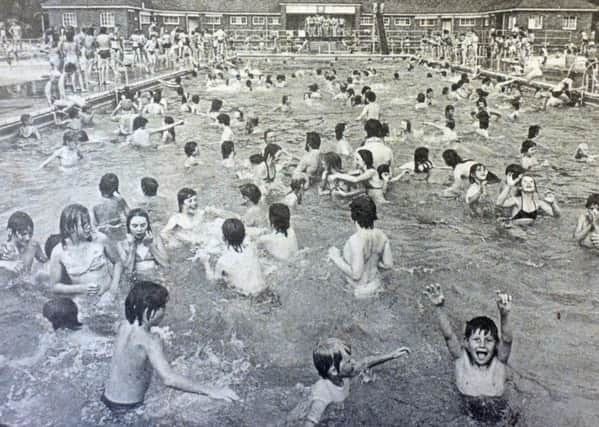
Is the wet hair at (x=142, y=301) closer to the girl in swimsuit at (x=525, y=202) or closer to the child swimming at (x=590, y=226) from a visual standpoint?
the child swimming at (x=590, y=226)

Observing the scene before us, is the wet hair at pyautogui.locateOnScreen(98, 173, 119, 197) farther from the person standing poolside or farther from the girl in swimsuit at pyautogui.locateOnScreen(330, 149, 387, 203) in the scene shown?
the girl in swimsuit at pyautogui.locateOnScreen(330, 149, 387, 203)

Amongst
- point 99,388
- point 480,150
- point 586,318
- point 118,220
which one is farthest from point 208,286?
point 480,150

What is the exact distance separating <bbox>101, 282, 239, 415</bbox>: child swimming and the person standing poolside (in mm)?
1460

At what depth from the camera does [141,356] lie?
295 cm

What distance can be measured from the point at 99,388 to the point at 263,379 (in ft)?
2.78

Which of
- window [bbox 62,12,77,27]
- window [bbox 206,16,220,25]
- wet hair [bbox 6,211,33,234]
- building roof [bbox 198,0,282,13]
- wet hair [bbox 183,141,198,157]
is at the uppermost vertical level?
building roof [bbox 198,0,282,13]

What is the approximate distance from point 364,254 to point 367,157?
187 centimetres

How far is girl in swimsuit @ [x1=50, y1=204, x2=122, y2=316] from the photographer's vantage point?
386 centimetres

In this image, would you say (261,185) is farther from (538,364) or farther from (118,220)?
(538,364)

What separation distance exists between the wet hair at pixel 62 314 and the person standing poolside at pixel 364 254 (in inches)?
66.9

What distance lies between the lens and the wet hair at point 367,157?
19.1ft

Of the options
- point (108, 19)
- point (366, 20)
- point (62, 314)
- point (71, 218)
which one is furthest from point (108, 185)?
point (366, 20)

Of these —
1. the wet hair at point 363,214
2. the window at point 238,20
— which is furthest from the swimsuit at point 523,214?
the window at point 238,20

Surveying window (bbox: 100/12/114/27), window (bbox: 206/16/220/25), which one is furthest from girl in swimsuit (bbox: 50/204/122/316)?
window (bbox: 206/16/220/25)
